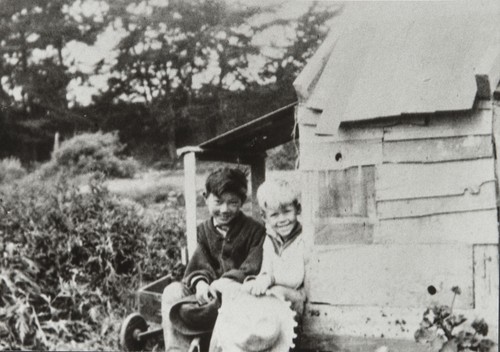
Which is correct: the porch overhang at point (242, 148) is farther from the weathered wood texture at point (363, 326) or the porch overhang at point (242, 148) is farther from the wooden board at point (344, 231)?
the weathered wood texture at point (363, 326)

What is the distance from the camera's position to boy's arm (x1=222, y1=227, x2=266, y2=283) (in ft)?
16.1

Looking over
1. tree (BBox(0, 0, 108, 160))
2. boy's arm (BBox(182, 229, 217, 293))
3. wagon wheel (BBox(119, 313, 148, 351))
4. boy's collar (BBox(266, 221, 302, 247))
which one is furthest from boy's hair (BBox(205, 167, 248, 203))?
tree (BBox(0, 0, 108, 160))

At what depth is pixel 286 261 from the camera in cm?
477

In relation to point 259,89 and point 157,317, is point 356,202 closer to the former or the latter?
point 157,317

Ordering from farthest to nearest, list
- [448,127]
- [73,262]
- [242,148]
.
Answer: [73,262], [242,148], [448,127]

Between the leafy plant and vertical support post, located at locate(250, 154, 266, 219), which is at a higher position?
vertical support post, located at locate(250, 154, 266, 219)

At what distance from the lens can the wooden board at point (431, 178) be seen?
4.20 m

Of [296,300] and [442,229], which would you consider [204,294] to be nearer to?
[296,300]

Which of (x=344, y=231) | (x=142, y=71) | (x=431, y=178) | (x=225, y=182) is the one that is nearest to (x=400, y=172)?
(x=431, y=178)

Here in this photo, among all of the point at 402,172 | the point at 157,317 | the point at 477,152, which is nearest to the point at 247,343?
the point at 402,172

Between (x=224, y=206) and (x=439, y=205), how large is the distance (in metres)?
1.79

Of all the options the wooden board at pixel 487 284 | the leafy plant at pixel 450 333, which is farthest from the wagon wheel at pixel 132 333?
the wooden board at pixel 487 284

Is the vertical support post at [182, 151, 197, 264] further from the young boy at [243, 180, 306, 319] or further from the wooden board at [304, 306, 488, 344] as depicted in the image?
the wooden board at [304, 306, 488, 344]

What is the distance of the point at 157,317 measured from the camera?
700 cm
